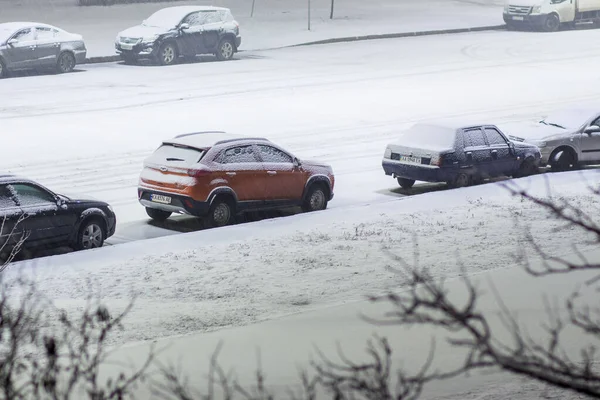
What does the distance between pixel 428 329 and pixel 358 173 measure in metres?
9.86

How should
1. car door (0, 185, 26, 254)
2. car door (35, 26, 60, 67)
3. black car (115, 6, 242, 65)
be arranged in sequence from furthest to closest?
black car (115, 6, 242, 65), car door (35, 26, 60, 67), car door (0, 185, 26, 254)

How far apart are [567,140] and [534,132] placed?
2.17 ft

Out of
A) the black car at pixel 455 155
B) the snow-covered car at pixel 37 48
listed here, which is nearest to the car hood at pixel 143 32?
the snow-covered car at pixel 37 48

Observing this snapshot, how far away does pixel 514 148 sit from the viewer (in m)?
20.9

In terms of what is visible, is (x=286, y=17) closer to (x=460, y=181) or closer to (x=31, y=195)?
(x=460, y=181)

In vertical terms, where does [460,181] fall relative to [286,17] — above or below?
below

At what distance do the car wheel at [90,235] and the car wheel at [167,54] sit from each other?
1993 centimetres

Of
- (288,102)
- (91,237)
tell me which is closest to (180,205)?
(91,237)

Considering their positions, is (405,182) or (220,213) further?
(405,182)

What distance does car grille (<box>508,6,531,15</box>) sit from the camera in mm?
45500

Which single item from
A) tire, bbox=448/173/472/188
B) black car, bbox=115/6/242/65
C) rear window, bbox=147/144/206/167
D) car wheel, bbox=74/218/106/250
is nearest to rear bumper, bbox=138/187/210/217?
rear window, bbox=147/144/206/167

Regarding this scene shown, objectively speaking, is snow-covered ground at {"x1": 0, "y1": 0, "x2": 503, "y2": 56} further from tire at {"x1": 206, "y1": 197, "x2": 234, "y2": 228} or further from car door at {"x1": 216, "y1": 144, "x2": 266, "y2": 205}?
tire at {"x1": 206, "y1": 197, "x2": 234, "y2": 228}

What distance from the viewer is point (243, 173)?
17438 millimetres

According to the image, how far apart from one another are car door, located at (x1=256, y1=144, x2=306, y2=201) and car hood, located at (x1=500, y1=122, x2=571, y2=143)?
17.2ft
